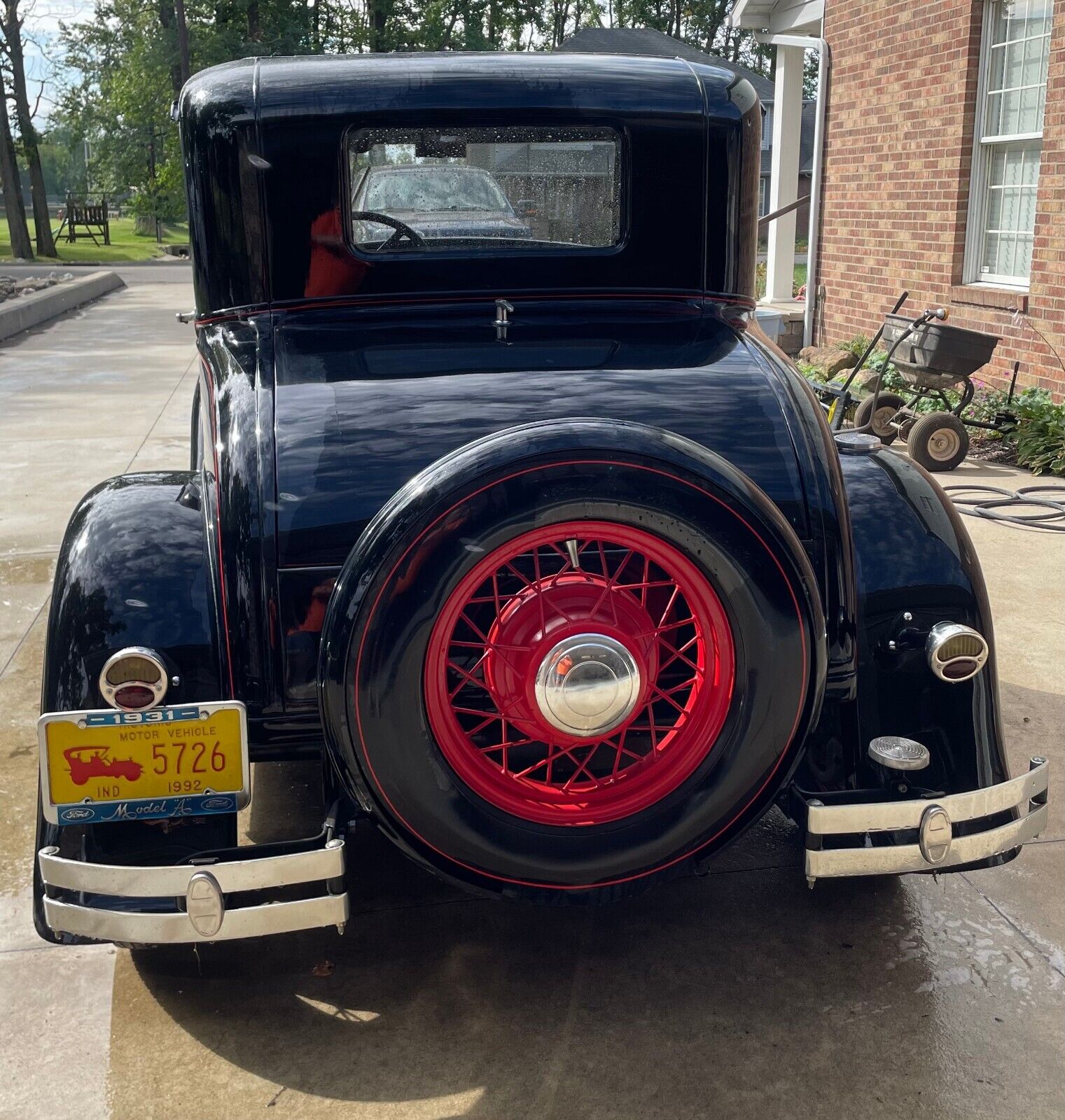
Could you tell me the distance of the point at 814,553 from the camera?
107 inches

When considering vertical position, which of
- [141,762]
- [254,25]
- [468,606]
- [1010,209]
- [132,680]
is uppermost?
[254,25]

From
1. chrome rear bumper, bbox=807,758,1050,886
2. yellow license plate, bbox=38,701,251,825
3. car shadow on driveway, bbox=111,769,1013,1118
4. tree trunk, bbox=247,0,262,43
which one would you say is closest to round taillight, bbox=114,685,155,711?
yellow license plate, bbox=38,701,251,825

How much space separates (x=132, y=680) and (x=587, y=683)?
957 mm

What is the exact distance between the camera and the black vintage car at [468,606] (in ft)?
7.63

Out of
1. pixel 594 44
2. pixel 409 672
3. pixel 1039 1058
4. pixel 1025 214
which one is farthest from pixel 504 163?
pixel 594 44

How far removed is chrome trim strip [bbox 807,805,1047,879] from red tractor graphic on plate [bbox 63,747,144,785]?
→ 1.42m

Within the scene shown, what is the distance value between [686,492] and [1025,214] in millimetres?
7677

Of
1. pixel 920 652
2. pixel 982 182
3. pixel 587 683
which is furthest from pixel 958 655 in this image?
pixel 982 182

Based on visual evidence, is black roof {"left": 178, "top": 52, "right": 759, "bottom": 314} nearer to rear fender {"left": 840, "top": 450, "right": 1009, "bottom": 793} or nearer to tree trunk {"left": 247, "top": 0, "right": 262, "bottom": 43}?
rear fender {"left": 840, "top": 450, "right": 1009, "bottom": 793}

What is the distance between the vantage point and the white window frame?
8938 millimetres

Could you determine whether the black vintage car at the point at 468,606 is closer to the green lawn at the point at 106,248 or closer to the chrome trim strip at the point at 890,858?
the chrome trim strip at the point at 890,858

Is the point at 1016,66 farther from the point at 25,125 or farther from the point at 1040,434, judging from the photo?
the point at 25,125

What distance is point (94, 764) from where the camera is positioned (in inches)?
94.6

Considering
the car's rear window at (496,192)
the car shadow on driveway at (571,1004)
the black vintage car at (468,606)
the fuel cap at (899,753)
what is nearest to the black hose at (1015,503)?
the black vintage car at (468,606)
